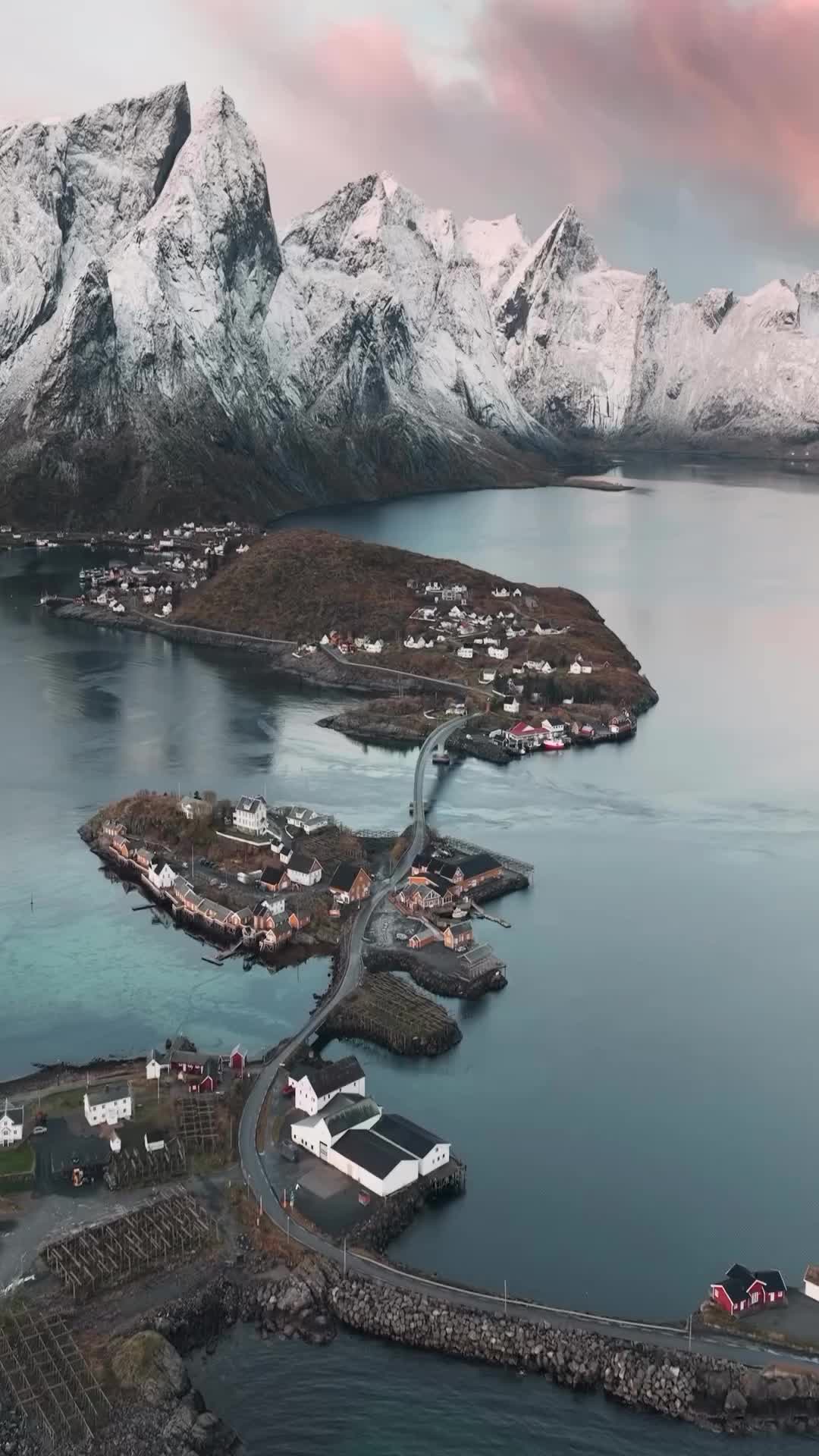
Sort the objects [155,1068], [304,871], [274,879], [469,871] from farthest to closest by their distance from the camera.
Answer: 1. [469,871]
2. [304,871]
3. [274,879]
4. [155,1068]

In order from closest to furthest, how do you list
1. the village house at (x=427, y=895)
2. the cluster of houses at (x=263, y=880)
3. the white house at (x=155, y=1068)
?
the white house at (x=155, y=1068) → the cluster of houses at (x=263, y=880) → the village house at (x=427, y=895)

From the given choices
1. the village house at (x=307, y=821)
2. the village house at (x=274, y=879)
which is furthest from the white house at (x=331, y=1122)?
the village house at (x=307, y=821)

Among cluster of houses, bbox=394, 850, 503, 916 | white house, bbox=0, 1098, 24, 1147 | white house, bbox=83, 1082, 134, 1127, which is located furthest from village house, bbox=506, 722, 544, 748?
white house, bbox=0, 1098, 24, 1147

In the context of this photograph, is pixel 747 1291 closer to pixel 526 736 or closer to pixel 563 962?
pixel 563 962

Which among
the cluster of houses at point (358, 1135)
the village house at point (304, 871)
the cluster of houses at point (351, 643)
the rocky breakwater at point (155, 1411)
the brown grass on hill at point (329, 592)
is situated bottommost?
the rocky breakwater at point (155, 1411)

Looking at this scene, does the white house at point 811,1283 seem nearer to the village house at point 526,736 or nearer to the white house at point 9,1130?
the white house at point 9,1130

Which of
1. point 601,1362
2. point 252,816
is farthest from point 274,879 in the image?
point 601,1362

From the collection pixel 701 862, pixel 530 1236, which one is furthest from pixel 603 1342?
pixel 701 862
